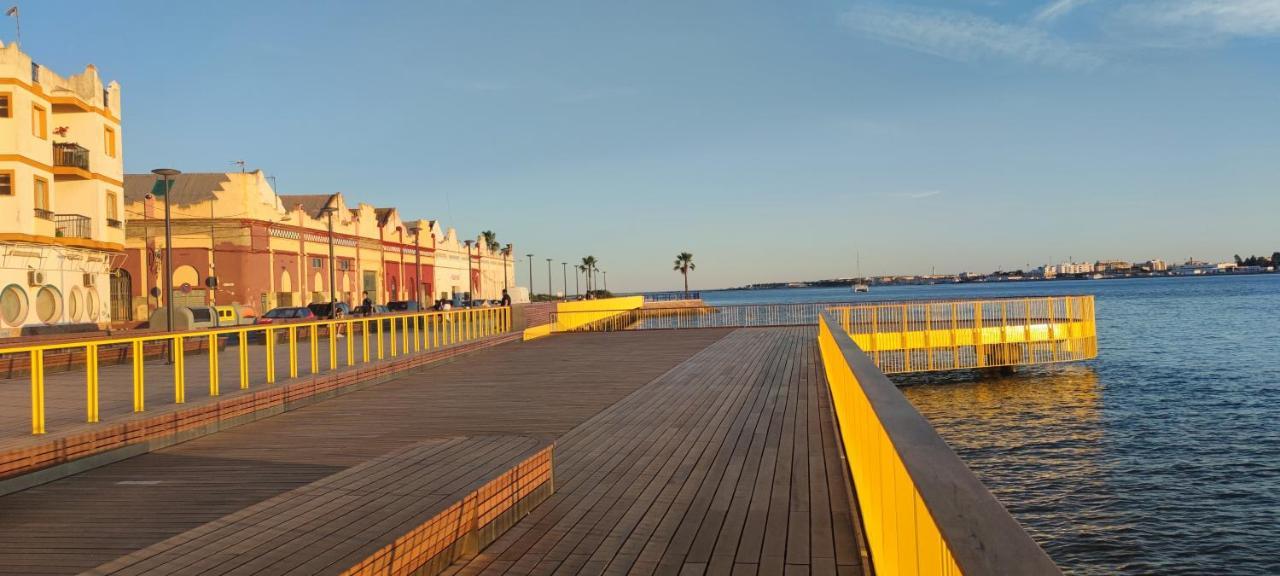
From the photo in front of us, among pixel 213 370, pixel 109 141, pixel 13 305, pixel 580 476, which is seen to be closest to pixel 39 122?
pixel 109 141

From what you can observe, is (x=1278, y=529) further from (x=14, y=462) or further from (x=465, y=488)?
(x=14, y=462)

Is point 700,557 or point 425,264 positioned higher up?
point 425,264

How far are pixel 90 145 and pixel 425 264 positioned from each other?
4133 cm

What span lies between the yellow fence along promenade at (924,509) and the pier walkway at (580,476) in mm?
1072

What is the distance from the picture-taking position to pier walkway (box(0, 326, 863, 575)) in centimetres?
552

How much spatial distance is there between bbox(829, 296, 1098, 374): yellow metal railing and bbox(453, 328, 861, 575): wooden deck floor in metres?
16.8

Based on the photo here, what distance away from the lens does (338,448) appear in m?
9.48

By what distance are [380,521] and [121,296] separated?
47.9 meters

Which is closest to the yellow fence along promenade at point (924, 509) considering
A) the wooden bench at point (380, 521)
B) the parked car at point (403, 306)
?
the wooden bench at point (380, 521)

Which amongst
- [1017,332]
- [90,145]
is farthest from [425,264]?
[1017,332]

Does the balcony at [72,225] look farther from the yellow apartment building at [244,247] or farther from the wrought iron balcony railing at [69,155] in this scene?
the yellow apartment building at [244,247]

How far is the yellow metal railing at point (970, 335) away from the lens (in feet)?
93.4

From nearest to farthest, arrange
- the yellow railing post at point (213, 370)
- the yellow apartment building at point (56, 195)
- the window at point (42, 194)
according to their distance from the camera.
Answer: the yellow railing post at point (213, 370)
the yellow apartment building at point (56, 195)
the window at point (42, 194)

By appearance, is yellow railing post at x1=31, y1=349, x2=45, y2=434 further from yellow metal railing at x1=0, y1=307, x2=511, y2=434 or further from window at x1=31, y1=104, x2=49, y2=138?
window at x1=31, y1=104, x2=49, y2=138
